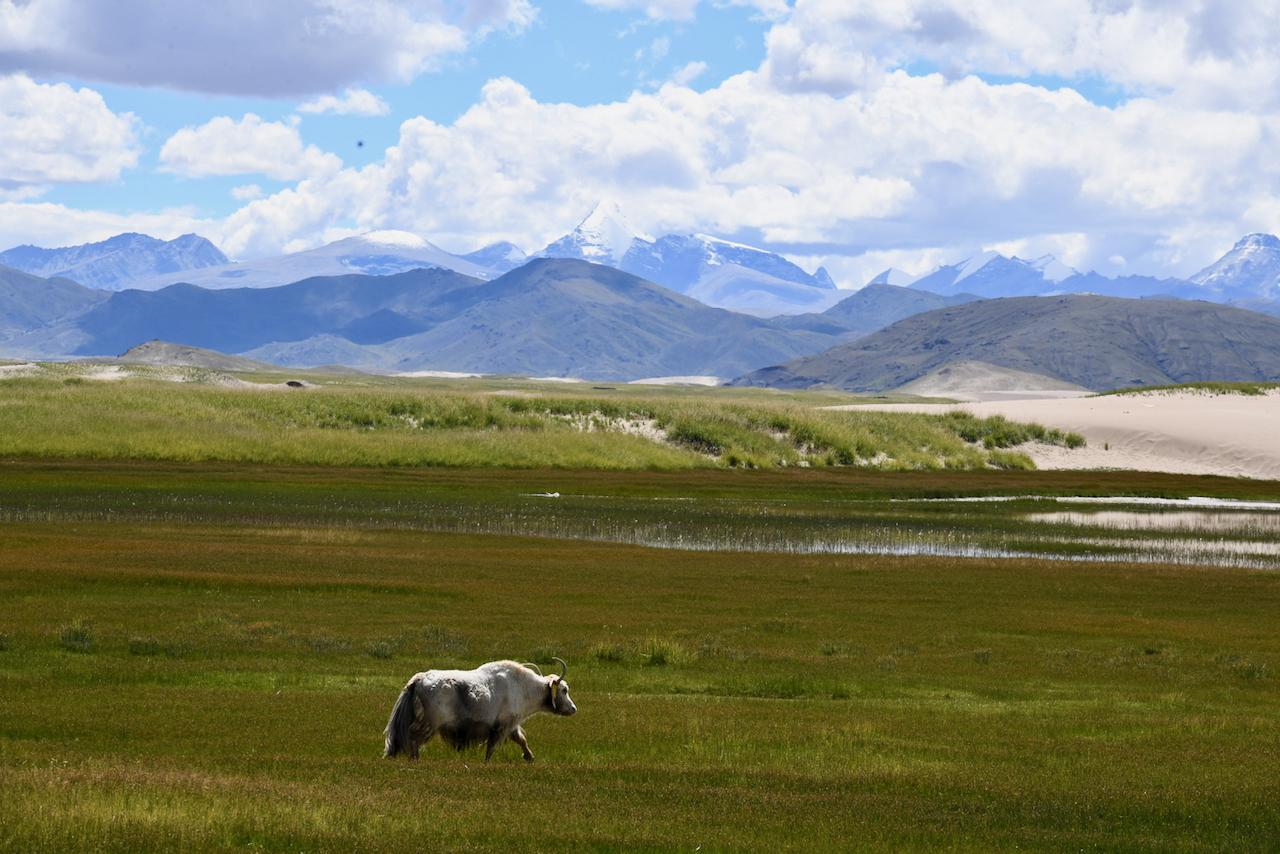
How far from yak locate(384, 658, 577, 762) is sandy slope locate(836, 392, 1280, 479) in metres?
113

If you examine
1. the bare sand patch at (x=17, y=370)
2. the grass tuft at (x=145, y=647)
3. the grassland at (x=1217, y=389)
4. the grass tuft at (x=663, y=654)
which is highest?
the grassland at (x=1217, y=389)

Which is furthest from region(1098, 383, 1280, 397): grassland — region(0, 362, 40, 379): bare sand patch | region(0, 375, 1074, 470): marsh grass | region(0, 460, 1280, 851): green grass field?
region(0, 460, 1280, 851): green grass field

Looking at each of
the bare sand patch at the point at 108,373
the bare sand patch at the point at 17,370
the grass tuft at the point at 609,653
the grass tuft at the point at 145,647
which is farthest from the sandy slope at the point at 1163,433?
the grass tuft at the point at 145,647

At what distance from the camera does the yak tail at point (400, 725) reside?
16875 mm

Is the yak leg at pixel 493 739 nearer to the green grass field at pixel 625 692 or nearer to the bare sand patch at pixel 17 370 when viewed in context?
the green grass field at pixel 625 692

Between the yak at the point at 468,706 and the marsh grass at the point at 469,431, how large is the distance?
8016 cm

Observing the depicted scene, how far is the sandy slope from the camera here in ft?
405

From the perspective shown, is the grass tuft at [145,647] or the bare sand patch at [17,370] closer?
the grass tuft at [145,647]

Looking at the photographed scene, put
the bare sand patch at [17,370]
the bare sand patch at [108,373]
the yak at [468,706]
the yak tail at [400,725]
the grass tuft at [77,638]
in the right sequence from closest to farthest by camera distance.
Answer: the yak at [468,706] < the yak tail at [400,725] < the grass tuft at [77,638] < the bare sand patch at [17,370] < the bare sand patch at [108,373]

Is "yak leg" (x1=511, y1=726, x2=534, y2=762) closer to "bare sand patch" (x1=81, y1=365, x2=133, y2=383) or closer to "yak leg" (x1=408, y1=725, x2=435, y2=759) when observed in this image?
"yak leg" (x1=408, y1=725, x2=435, y2=759)

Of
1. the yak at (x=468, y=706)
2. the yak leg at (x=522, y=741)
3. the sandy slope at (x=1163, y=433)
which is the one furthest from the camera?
the sandy slope at (x=1163, y=433)

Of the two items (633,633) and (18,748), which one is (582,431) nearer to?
(633,633)

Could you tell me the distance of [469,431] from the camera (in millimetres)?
111812

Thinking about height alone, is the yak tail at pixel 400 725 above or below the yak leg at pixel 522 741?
above
